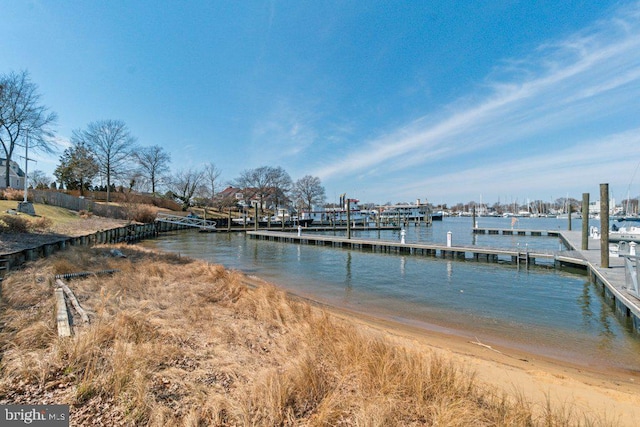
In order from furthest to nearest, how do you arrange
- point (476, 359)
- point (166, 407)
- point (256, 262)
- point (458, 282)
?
point (256, 262) → point (458, 282) → point (476, 359) → point (166, 407)

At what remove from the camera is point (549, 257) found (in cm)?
1769

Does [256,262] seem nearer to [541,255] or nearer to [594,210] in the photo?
[541,255]

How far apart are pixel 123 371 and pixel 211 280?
6.76m

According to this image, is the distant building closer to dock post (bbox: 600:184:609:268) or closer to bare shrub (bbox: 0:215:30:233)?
bare shrub (bbox: 0:215:30:233)

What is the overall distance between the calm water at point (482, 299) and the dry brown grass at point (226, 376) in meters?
4.30

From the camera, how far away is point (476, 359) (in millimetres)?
5832

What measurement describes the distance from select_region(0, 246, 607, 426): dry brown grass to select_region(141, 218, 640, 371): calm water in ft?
14.1

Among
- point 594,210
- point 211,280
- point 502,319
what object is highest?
point 594,210

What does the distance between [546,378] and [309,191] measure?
7819 cm

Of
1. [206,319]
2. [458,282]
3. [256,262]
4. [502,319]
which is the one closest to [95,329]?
[206,319]

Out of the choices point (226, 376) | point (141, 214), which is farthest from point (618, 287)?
point (141, 214)

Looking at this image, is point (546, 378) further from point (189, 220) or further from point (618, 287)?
point (189, 220)

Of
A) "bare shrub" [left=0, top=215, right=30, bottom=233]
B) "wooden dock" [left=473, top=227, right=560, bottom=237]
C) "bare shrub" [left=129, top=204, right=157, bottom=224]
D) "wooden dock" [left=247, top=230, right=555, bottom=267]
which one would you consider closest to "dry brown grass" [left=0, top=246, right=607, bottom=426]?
"bare shrub" [left=0, top=215, right=30, bottom=233]

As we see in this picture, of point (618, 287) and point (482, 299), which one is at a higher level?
point (618, 287)
